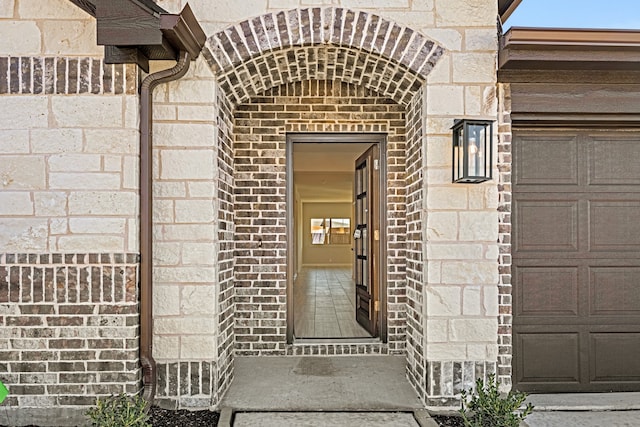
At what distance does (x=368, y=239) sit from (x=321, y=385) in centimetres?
168

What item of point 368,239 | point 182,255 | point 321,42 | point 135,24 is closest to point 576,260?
point 368,239

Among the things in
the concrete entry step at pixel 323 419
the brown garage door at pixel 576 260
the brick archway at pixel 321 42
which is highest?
the brick archway at pixel 321 42

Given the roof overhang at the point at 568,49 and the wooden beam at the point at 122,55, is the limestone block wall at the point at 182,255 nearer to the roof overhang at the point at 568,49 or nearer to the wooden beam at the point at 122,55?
the wooden beam at the point at 122,55

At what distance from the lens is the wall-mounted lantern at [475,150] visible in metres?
3.15

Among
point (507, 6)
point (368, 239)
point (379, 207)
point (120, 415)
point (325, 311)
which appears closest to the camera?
point (120, 415)

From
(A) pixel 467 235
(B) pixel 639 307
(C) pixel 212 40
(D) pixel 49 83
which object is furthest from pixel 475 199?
(D) pixel 49 83

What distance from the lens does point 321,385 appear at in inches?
147

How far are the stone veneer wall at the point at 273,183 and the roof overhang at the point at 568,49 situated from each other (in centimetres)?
142

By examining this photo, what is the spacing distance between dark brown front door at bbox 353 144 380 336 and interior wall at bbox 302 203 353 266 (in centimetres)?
1112

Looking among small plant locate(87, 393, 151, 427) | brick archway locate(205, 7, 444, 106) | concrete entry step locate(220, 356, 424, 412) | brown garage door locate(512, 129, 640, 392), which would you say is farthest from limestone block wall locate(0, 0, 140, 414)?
brown garage door locate(512, 129, 640, 392)

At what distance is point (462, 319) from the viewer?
336 centimetres

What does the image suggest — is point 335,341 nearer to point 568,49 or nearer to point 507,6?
point 568,49

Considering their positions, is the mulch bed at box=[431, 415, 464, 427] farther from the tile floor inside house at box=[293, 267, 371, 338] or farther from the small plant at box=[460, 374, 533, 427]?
the tile floor inside house at box=[293, 267, 371, 338]

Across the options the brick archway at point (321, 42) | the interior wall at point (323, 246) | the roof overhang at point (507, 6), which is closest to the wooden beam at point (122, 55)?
the brick archway at point (321, 42)
